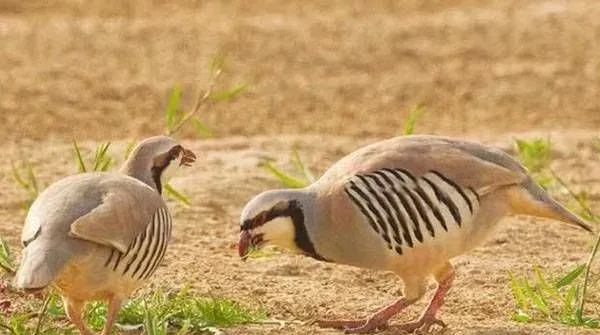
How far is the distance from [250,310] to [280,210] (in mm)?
363

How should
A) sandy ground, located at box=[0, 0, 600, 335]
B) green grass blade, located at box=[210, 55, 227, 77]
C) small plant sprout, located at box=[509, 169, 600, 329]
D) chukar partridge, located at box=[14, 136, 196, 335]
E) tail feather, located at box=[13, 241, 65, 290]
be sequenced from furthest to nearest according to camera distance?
1. green grass blade, located at box=[210, 55, 227, 77]
2. sandy ground, located at box=[0, 0, 600, 335]
3. small plant sprout, located at box=[509, 169, 600, 329]
4. chukar partridge, located at box=[14, 136, 196, 335]
5. tail feather, located at box=[13, 241, 65, 290]

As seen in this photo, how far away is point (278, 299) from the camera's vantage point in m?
6.00

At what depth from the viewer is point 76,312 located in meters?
5.27

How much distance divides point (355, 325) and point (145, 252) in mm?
853

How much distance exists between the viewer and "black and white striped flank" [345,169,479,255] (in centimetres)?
562

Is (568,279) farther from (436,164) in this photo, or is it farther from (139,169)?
(139,169)

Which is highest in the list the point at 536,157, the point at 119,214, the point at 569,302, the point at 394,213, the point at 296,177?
the point at 119,214

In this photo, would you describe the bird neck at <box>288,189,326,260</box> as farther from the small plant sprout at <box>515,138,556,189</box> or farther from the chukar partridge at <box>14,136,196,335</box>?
the small plant sprout at <box>515,138,556,189</box>

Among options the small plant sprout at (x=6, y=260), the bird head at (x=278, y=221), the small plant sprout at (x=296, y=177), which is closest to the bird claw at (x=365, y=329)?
the bird head at (x=278, y=221)

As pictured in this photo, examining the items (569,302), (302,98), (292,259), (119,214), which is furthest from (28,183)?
(302,98)

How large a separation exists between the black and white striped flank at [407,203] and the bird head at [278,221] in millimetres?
159

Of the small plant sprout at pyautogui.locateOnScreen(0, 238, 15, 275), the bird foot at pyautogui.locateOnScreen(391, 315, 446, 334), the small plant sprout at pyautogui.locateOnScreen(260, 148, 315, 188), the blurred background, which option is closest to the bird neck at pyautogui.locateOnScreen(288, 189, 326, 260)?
the bird foot at pyautogui.locateOnScreen(391, 315, 446, 334)

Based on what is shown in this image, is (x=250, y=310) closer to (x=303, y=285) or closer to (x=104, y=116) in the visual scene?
(x=303, y=285)

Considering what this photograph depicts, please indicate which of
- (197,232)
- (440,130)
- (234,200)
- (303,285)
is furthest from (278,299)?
(440,130)
